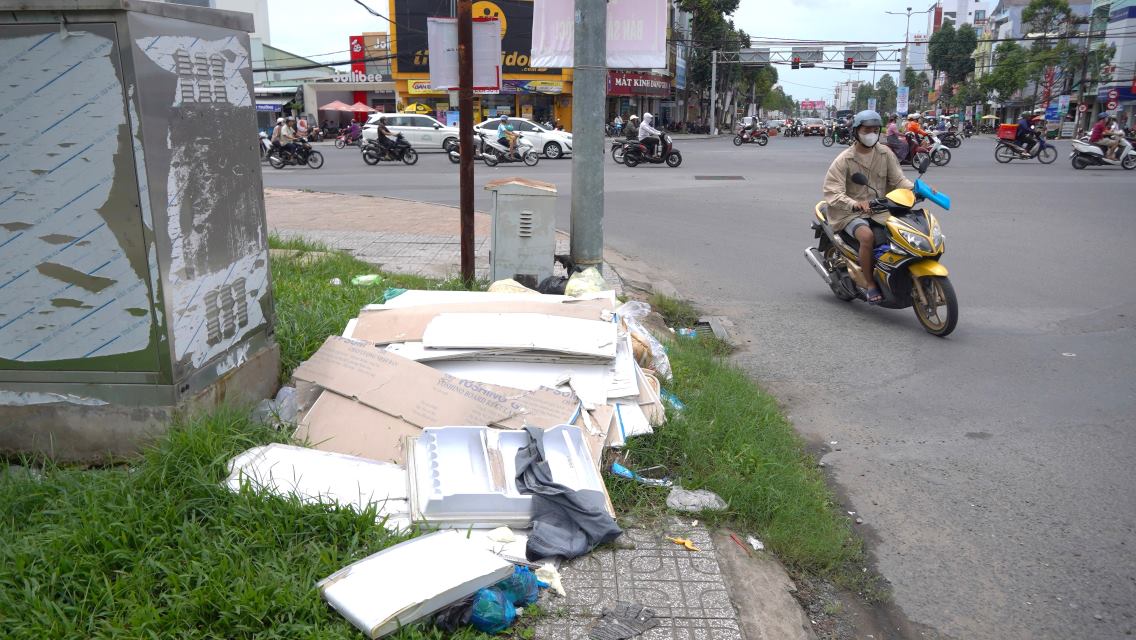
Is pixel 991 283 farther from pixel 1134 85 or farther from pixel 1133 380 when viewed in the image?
pixel 1134 85

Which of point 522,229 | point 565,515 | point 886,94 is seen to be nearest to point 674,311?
point 522,229

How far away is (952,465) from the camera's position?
180 inches

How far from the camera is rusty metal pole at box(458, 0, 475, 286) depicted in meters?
6.52

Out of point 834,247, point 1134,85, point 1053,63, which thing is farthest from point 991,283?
point 1053,63

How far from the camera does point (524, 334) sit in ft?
14.9

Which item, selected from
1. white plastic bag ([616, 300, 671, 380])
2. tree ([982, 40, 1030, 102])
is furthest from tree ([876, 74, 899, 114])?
white plastic bag ([616, 300, 671, 380])

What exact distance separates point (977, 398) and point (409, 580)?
4284 mm

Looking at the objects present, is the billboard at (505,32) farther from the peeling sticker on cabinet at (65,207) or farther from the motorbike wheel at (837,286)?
the peeling sticker on cabinet at (65,207)

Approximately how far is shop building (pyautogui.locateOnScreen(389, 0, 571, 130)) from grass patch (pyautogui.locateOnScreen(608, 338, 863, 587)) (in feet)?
145

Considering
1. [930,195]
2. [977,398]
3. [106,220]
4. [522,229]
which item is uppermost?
[106,220]

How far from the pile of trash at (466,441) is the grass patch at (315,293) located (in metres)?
0.29

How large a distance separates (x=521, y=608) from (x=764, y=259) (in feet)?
26.5

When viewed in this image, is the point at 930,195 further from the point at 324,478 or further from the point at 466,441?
the point at 324,478

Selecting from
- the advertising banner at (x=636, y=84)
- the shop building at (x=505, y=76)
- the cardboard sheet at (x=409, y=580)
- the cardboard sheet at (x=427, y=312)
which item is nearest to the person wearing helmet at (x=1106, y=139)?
the cardboard sheet at (x=427, y=312)
